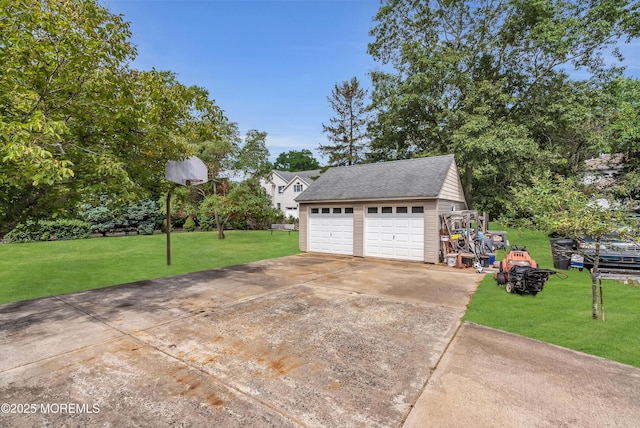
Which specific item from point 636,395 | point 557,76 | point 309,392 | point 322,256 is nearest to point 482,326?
point 636,395

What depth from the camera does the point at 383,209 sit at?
504 inches

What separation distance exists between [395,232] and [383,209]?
111 cm

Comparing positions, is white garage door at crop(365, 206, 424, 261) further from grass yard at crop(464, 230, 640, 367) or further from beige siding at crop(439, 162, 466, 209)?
grass yard at crop(464, 230, 640, 367)

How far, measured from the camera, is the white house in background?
124 ft

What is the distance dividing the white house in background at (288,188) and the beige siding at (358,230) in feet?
79.0

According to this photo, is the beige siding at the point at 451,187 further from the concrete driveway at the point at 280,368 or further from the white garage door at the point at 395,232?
the concrete driveway at the point at 280,368

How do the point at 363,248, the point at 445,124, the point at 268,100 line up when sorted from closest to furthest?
the point at 363,248, the point at 268,100, the point at 445,124

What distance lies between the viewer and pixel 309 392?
3258 mm

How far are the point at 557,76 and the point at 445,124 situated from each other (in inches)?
301

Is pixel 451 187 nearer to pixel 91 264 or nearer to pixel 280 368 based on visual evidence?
pixel 280 368

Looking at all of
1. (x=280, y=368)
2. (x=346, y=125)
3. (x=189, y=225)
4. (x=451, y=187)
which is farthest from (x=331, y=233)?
(x=346, y=125)

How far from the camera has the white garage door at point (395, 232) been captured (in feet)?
39.1

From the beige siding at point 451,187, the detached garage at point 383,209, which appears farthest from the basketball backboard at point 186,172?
the beige siding at point 451,187

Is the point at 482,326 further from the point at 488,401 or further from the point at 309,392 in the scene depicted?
the point at 309,392
